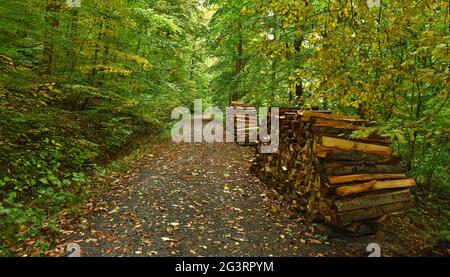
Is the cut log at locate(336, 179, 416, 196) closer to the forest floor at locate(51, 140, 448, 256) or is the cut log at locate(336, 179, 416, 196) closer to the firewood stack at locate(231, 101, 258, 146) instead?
the forest floor at locate(51, 140, 448, 256)

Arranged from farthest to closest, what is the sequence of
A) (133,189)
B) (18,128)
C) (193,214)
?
(18,128) → (133,189) → (193,214)

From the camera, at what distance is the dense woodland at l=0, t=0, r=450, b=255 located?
516 cm

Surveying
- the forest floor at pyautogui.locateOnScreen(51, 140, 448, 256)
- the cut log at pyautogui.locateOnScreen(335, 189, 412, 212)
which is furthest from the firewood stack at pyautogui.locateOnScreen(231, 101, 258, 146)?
the cut log at pyautogui.locateOnScreen(335, 189, 412, 212)

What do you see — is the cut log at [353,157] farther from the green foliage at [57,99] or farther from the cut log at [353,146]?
the green foliage at [57,99]

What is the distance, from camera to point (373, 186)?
5.77m

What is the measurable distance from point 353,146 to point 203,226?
331cm

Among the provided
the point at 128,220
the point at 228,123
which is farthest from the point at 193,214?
the point at 228,123

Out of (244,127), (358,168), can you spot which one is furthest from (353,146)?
(244,127)

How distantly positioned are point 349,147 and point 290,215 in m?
1.93

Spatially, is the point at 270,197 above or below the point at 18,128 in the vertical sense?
below

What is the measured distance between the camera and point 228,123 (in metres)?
17.9

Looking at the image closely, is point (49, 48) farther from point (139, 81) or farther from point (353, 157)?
point (353, 157)

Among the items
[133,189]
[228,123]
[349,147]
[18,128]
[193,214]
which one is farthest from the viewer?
[228,123]

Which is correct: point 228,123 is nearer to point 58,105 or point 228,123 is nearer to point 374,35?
point 58,105
